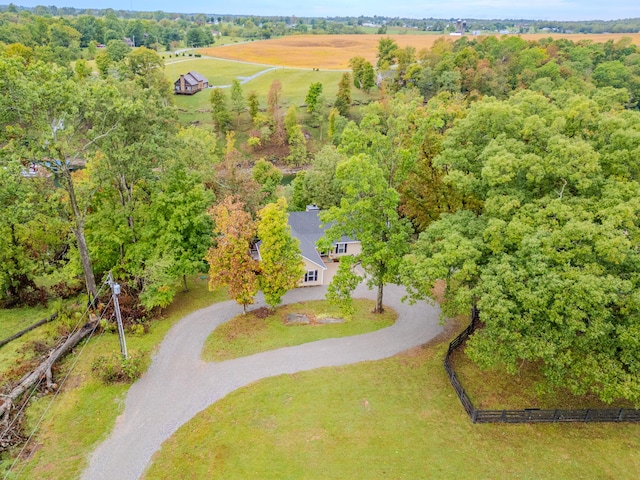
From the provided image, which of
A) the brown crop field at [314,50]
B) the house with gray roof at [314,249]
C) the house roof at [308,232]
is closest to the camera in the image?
the house with gray roof at [314,249]

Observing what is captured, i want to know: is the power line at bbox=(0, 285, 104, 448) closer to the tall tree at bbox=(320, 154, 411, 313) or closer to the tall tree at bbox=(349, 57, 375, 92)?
the tall tree at bbox=(320, 154, 411, 313)

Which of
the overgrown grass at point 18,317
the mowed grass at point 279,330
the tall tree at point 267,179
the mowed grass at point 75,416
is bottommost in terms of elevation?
the mowed grass at point 279,330

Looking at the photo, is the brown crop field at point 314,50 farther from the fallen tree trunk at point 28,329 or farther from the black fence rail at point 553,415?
the black fence rail at point 553,415

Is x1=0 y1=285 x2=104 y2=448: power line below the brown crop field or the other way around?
below

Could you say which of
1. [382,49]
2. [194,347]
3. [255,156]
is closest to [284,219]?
[194,347]

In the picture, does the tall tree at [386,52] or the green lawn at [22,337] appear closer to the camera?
the green lawn at [22,337]

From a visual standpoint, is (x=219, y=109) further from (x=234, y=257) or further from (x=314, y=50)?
(x=314, y=50)

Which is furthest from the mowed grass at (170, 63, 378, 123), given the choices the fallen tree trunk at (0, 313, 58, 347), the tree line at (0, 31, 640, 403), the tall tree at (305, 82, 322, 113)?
the fallen tree trunk at (0, 313, 58, 347)

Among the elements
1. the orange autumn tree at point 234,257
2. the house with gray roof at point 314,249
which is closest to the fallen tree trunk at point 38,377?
the orange autumn tree at point 234,257
